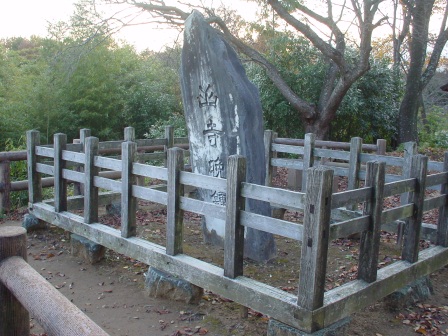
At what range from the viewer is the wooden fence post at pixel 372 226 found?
409 centimetres

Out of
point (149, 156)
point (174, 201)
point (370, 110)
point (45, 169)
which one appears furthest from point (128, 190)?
point (370, 110)

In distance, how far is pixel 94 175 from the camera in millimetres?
5871

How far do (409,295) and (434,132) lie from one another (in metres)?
15.5

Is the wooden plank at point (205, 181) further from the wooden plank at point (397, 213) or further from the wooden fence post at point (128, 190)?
the wooden plank at point (397, 213)

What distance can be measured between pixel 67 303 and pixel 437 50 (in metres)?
16.9

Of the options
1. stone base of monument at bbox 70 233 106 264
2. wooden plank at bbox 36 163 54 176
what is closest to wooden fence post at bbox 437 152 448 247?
stone base of monument at bbox 70 233 106 264

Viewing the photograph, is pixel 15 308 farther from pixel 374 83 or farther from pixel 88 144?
pixel 374 83

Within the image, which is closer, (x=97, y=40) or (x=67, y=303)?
(x=67, y=303)

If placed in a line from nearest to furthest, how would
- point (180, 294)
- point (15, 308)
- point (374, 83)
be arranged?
point (15, 308)
point (180, 294)
point (374, 83)

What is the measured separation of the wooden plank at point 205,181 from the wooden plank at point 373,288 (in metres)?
1.35

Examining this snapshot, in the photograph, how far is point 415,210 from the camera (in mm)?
4816

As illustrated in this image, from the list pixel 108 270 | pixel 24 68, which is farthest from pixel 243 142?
pixel 24 68

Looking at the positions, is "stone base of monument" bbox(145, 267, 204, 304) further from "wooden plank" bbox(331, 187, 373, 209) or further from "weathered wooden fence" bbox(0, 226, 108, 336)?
"weathered wooden fence" bbox(0, 226, 108, 336)

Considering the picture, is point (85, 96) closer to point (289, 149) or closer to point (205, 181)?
point (289, 149)
